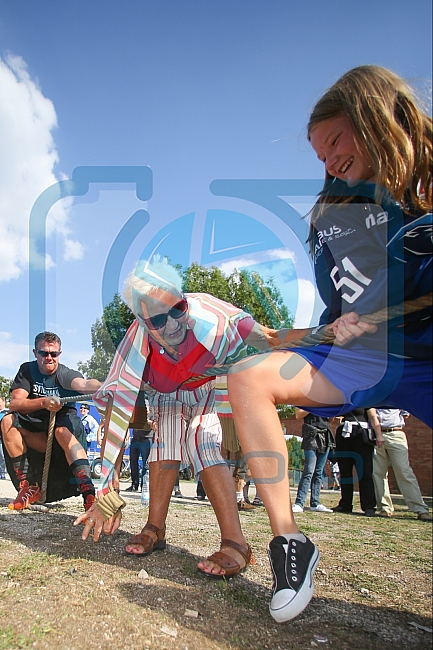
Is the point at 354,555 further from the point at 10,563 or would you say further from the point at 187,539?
the point at 10,563

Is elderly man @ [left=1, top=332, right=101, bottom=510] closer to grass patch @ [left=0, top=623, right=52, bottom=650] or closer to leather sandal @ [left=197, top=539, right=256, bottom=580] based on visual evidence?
leather sandal @ [left=197, top=539, right=256, bottom=580]

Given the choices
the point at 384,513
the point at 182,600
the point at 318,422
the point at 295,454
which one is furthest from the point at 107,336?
the point at 182,600

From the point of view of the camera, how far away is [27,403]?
14.4 feet

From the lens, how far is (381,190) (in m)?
1.68

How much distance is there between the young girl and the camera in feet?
5.17

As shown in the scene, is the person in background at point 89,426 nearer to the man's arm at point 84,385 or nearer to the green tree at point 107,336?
the green tree at point 107,336

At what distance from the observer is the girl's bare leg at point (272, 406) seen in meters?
1.68

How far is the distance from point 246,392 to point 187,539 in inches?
70.8

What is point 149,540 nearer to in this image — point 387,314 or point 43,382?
point 387,314

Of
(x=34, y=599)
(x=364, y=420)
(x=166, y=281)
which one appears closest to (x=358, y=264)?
(x=166, y=281)

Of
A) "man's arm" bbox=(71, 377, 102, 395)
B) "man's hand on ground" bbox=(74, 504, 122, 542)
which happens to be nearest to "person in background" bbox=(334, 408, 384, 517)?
"man's arm" bbox=(71, 377, 102, 395)

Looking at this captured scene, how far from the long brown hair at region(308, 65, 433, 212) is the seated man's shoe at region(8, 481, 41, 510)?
3.92 m

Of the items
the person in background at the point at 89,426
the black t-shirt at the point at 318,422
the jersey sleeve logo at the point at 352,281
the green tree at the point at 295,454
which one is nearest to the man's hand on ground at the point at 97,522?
the jersey sleeve logo at the point at 352,281

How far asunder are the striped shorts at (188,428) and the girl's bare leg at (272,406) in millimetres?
845
